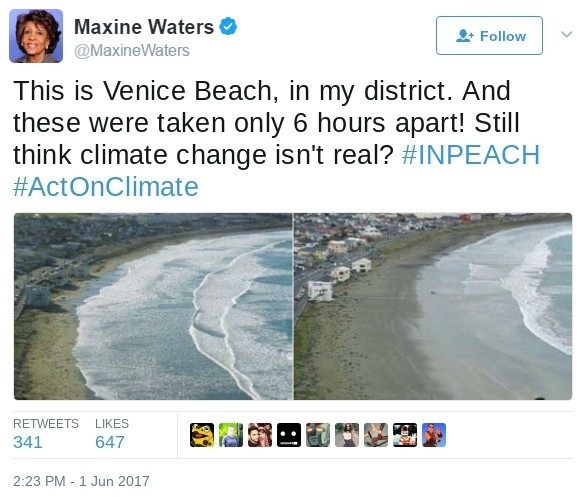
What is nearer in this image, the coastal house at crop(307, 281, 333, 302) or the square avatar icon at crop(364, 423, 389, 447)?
the square avatar icon at crop(364, 423, 389, 447)

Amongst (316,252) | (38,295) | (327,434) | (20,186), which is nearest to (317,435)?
(327,434)

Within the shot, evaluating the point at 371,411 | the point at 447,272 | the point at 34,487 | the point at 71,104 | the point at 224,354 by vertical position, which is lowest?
the point at 34,487

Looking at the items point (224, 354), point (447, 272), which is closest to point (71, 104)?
point (224, 354)

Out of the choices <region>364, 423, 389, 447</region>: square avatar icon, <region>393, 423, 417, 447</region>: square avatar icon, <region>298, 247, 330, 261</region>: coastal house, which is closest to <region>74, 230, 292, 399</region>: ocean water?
<region>298, 247, 330, 261</region>: coastal house

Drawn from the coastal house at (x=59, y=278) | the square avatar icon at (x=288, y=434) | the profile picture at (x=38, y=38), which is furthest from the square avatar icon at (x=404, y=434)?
the profile picture at (x=38, y=38)

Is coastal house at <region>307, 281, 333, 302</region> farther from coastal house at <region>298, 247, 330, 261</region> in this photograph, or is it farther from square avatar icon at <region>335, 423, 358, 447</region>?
square avatar icon at <region>335, 423, 358, 447</region>

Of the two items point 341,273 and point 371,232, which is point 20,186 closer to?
point 341,273

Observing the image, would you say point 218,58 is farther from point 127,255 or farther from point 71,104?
point 127,255
